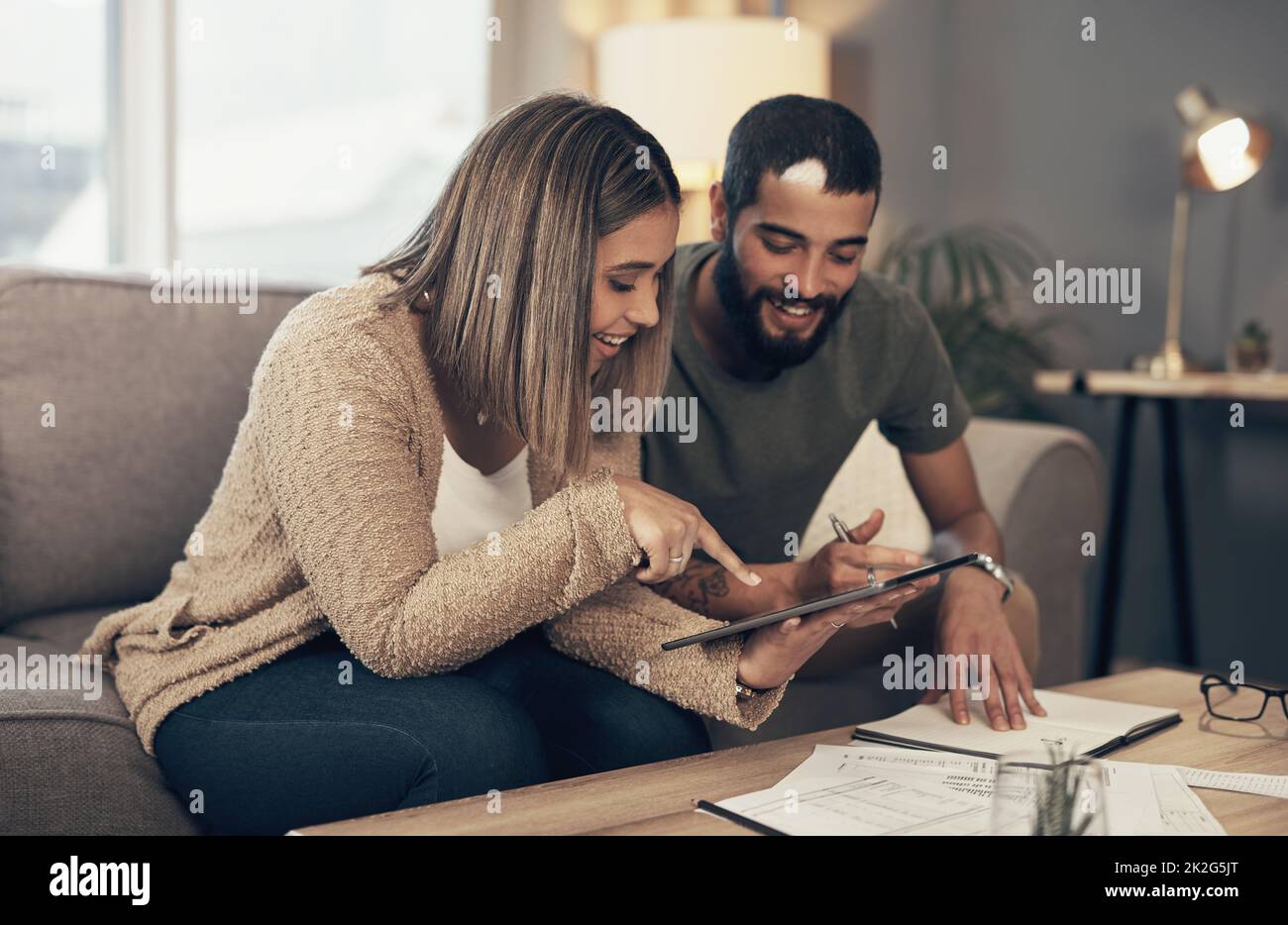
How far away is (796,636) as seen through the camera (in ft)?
3.26

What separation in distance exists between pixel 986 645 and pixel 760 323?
428mm

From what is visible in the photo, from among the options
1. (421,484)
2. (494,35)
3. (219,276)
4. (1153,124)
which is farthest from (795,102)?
(1153,124)

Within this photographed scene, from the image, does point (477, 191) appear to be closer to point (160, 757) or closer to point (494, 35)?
point (160, 757)

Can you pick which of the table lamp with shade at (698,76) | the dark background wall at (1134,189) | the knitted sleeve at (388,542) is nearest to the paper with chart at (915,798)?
the knitted sleeve at (388,542)

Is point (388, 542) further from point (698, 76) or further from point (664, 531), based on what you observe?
point (698, 76)

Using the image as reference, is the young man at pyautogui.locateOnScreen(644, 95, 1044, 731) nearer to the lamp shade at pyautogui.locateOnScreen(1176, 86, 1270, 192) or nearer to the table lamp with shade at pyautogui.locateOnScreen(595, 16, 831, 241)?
Result: the table lamp with shade at pyautogui.locateOnScreen(595, 16, 831, 241)

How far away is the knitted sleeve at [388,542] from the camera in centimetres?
98

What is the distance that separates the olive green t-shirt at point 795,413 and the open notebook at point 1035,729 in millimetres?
378

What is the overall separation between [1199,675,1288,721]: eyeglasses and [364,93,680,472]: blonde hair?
2.11ft

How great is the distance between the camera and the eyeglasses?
1.16m

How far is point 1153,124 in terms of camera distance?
9.06 ft

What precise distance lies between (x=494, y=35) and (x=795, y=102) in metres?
1.45

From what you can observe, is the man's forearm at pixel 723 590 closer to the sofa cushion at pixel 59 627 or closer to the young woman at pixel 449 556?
the young woman at pixel 449 556
